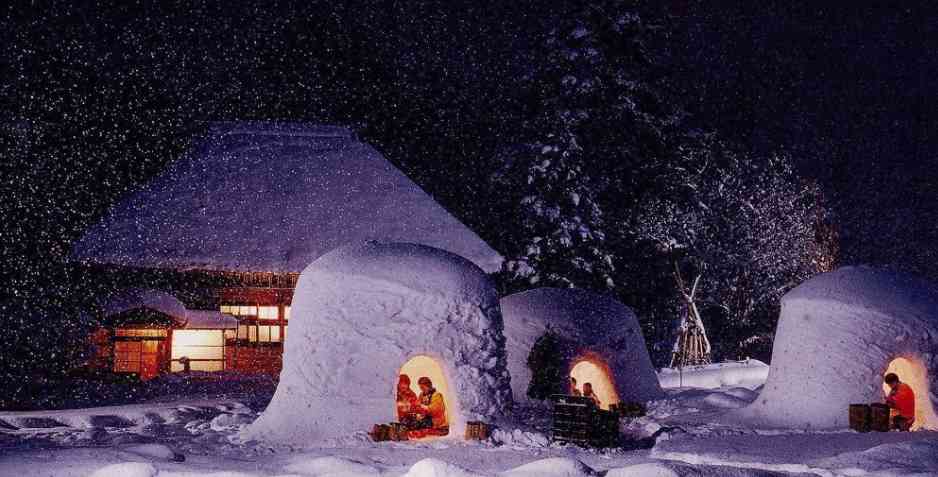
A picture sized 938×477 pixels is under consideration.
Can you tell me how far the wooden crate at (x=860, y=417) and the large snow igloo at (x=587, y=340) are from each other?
4.93 meters

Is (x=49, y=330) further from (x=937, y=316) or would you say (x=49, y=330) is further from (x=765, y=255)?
(x=765, y=255)

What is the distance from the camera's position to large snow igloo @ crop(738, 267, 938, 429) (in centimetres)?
1298

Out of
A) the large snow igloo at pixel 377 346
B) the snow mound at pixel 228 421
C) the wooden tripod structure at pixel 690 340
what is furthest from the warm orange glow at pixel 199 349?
the wooden tripod structure at pixel 690 340

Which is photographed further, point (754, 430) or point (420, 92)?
point (420, 92)

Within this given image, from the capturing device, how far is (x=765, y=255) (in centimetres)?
3014

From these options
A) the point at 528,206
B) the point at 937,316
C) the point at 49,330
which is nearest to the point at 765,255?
the point at 528,206

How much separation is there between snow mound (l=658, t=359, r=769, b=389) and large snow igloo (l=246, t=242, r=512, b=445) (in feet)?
34.3

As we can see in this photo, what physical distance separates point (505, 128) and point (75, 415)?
19.4 m

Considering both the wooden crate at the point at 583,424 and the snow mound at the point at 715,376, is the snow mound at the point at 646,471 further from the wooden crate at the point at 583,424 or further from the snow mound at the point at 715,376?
the snow mound at the point at 715,376

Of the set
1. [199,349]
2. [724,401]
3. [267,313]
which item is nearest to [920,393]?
[724,401]

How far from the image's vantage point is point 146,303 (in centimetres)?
2019

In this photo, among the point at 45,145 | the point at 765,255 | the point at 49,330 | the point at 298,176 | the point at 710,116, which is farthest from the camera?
the point at 710,116

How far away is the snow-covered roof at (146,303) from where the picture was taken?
19891 millimetres

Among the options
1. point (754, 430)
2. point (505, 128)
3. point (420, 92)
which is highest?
point (420, 92)
